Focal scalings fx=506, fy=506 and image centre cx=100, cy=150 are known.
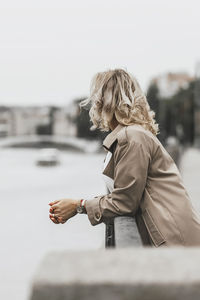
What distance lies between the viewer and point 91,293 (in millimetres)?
888

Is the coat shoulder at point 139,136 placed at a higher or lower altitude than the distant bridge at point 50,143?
higher

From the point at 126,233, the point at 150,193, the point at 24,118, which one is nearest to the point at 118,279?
the point at 126,233

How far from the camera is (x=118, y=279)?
2.86 ft

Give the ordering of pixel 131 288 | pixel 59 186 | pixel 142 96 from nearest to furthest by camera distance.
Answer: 1. pixel 131 288
2. pixel 142 96
3. pixel 59 186

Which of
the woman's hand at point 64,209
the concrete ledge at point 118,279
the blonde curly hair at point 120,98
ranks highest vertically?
the blonde curly hair at point 120,98

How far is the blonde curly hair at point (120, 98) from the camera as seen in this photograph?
6.84 feet

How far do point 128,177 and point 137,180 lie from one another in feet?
0.12

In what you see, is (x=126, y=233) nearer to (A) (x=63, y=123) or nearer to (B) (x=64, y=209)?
(B) (x=64, y=209)

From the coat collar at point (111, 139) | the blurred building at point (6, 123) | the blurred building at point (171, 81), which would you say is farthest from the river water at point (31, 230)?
the blurred building at point (6, 123)

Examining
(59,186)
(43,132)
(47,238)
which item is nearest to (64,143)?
(43,132)

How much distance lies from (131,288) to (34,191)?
126ft

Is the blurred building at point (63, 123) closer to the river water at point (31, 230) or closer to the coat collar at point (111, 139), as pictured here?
the river water at point (31, 230)

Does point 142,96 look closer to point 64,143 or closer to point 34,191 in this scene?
point 34,191

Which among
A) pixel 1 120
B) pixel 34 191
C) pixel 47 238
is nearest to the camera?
pixel 47 238
